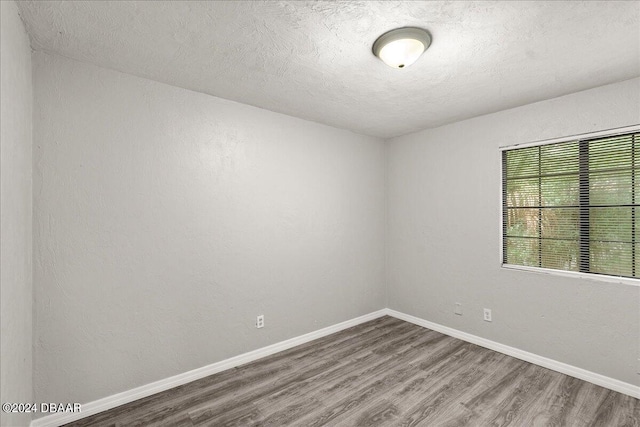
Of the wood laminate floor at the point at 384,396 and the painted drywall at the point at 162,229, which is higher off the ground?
the painted drywall at the point at 162,229

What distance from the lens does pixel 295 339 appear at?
10.8 feet

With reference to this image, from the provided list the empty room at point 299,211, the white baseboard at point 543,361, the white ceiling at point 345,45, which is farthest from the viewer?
the white baseboard at point 543,361

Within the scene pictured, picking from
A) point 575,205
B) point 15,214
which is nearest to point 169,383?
point 15,214

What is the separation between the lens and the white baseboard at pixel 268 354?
2111 mm

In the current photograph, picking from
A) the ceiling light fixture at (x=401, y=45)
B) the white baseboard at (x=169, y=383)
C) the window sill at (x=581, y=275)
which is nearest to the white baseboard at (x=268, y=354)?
the white baseboard at (x=169, y=383)

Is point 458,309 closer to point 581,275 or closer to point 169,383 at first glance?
point 581,275

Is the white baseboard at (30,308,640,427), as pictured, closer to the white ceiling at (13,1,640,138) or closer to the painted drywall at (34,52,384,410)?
the painted drywall at (34,52,384,410)

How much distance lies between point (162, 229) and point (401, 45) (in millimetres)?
2271

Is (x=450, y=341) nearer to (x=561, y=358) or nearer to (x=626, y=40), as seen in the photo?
(x=561, y=358)

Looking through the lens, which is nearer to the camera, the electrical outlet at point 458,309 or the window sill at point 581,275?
the window sill at point 581,275

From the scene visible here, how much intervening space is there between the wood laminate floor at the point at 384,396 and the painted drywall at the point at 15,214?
79 cm

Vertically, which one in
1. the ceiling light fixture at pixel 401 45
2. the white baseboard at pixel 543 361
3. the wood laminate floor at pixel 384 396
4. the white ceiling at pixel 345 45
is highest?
the white ceiling at pixel 345 45

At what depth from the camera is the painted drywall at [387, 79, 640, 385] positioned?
2498 mm

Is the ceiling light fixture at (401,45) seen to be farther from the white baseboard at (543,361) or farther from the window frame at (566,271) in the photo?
the white baseboard at (543,361)
